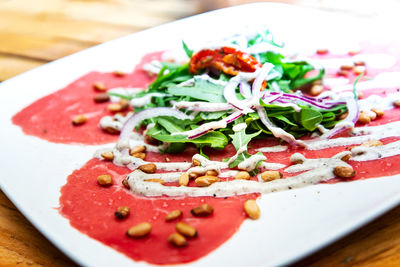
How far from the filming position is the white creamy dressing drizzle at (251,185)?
201 cm

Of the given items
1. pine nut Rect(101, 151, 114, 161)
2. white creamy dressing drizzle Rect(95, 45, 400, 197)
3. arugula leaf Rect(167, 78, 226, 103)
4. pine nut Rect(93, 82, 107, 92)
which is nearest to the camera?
white creamy dressing drizzle Rect(95, 45, 400, 197)

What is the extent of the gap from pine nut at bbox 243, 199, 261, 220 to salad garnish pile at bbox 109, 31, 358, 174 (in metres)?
0.43

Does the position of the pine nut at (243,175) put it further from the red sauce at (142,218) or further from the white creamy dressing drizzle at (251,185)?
the red sauce at (142,218)

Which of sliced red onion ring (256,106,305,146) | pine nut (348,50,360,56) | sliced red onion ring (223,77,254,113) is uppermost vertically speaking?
pine nut (348,50,360,56)

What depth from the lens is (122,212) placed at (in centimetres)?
195

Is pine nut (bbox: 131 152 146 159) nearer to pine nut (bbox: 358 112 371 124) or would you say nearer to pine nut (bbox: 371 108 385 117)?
pine nut (bbox: 358 112 371 124)

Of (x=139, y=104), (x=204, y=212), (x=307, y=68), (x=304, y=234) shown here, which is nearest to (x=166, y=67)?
(x=139, y=104)

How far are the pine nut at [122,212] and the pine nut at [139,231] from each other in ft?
0.46

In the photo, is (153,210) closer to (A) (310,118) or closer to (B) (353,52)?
(A) (310,118)

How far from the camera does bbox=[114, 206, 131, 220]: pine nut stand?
1.94 meters

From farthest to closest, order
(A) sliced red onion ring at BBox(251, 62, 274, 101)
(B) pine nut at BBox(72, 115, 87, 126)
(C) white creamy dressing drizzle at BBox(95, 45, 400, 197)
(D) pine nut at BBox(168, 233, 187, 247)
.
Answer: (B) pine nut at BBox(72, 115, 87, 126)
(A) sliced red onion ring at BBox(251, 62, 274, 101)
(C) white creamy dressing drizzle at BBox(95, 45, 400, 197)
(D) pine nut at BBox(168, 233, 187, 247)

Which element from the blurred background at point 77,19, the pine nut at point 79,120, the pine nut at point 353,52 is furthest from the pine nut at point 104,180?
the pine nut at point 353,52

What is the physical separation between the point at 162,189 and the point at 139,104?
1004 millimetres

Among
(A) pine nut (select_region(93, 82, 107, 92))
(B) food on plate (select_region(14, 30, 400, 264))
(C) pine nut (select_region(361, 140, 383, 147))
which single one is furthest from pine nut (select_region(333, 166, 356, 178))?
(A) pine nut (select_region(93, 82, 107, 92))
